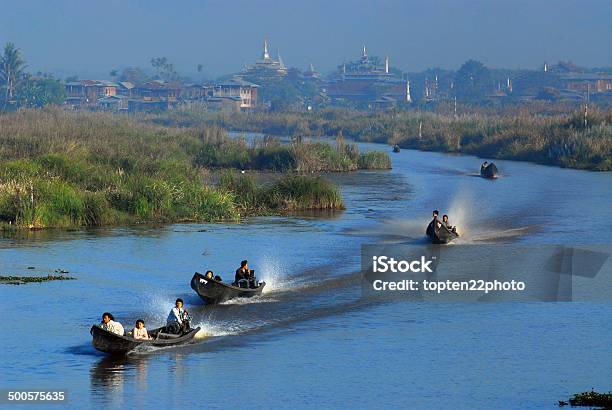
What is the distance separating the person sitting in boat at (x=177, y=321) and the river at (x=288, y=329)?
1.73ft

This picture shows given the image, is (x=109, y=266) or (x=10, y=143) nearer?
(x=109, y=266)

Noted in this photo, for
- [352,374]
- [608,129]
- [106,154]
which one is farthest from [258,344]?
[608,129]

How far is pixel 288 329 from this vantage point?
30875mm

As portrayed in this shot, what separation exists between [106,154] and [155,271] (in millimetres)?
21949

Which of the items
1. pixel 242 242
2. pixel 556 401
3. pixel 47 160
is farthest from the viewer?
pixel 47 160

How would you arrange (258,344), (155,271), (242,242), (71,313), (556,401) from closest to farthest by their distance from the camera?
(556,401) < (258,344) < (71,313) < (155,271) < (242,242)

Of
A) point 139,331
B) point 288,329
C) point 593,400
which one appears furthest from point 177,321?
point 593,400

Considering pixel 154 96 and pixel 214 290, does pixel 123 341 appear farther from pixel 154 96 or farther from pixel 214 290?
pixel 154 96

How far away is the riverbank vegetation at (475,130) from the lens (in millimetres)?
88562

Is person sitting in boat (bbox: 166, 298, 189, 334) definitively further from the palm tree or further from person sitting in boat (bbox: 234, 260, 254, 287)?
the palm tree

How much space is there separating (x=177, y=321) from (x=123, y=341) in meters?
1.98

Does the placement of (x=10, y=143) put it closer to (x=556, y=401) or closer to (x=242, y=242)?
(x=242, y=242)

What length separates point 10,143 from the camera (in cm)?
6309

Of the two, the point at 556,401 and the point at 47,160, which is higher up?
the point at 47,160
